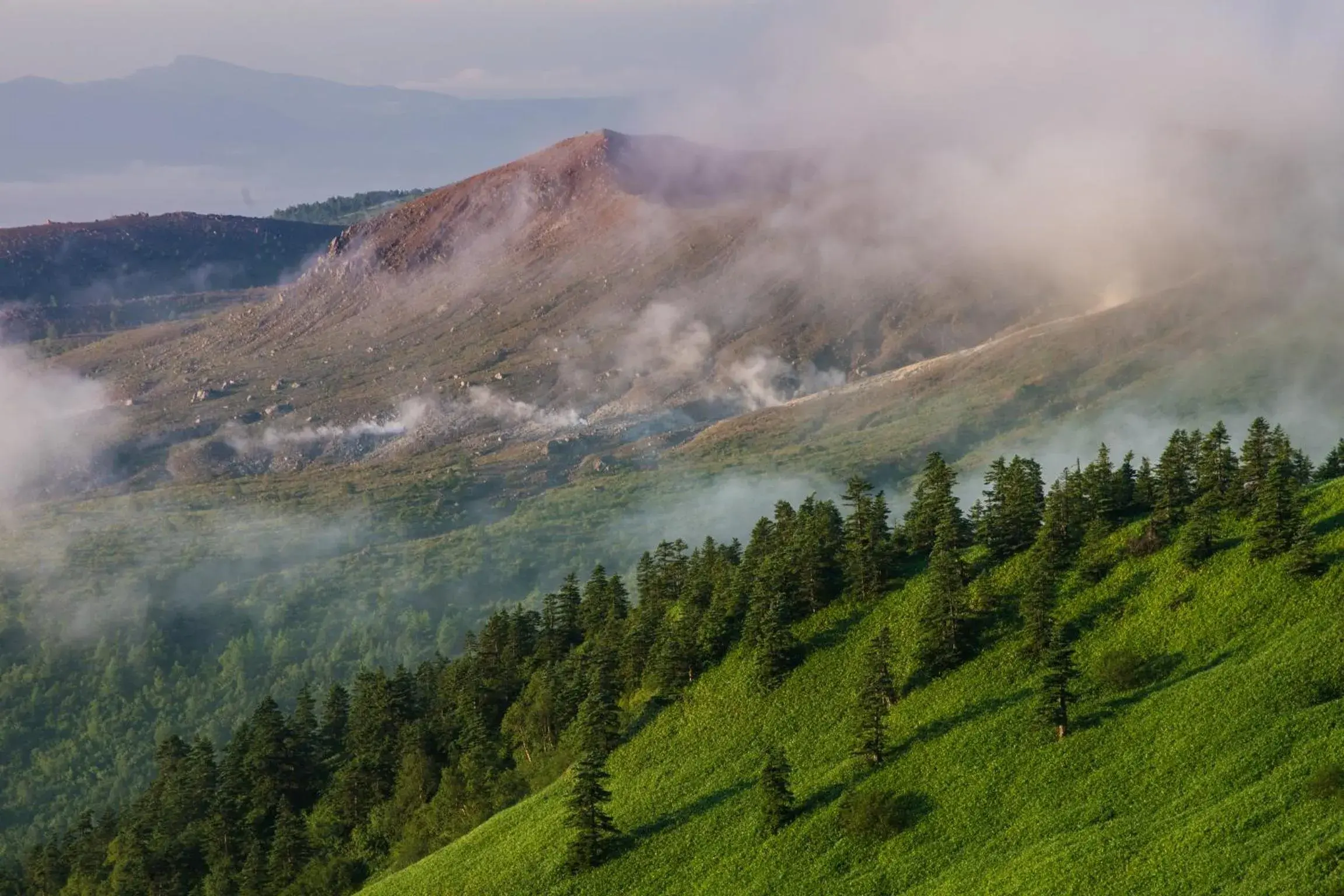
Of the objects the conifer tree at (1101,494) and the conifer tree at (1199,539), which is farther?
the conifer tree at (1101,494)

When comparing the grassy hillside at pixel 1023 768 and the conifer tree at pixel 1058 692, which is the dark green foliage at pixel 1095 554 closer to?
the grassy hillside at pixel 1023 768

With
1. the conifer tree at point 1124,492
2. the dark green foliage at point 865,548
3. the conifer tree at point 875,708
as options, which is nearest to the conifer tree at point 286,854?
the dark green foliage at point 865,548

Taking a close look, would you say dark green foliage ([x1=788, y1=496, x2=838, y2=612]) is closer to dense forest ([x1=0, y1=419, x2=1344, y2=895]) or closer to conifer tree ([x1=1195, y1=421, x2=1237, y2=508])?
dense forest ([x1=0, y1=419, x2=1344, y2=895])

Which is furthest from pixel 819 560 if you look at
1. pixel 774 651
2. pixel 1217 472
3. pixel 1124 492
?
pixel 1217 472

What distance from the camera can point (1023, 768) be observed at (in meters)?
77.8

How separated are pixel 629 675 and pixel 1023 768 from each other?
154 feet

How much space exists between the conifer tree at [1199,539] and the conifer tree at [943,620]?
55.9 ft

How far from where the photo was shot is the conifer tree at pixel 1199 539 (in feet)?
308

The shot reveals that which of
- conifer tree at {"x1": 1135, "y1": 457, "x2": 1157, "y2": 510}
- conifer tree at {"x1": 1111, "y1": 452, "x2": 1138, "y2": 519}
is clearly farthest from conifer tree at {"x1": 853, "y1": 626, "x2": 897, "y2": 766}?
Answer: conifer tree at {"x1": 1135, "y1": 457, "x2": 1157, "y2": 510}

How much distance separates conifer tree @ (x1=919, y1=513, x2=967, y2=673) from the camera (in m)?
95.3

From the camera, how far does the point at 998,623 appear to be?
98.0 meters

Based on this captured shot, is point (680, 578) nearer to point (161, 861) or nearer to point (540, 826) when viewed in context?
point (540, 826)

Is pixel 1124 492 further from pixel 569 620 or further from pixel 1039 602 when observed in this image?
pixel 569 620

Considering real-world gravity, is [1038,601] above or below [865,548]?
below
